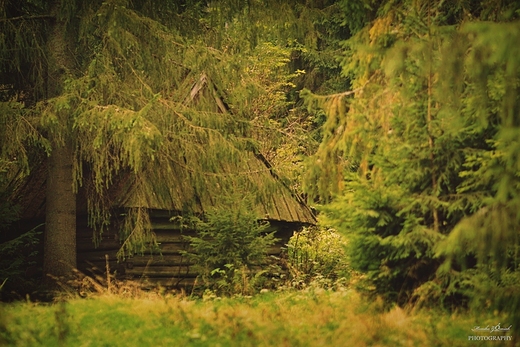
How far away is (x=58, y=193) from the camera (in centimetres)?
1404

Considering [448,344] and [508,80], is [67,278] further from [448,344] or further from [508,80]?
[508,80]

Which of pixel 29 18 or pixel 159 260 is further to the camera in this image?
pixel 159 260

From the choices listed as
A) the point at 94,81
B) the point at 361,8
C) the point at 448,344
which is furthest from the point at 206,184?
the point at 448,344

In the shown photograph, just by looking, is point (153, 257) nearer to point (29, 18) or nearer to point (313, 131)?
point (313, 131)

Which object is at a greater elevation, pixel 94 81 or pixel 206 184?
pixel 94 81

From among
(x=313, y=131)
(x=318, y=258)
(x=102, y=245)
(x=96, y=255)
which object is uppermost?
(x=313, y=131)

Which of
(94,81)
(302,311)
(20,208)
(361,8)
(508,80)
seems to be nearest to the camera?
(508,80)

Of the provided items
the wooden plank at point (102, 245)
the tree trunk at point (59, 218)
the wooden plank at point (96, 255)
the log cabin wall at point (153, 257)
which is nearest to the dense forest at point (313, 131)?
the tree trunk at point (59, 218)

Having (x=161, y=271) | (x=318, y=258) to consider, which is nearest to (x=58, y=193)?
(x=161, y=271)

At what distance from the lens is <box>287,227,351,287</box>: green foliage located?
16.0 metres

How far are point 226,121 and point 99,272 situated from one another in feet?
14.7

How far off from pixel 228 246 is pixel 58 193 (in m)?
3.68

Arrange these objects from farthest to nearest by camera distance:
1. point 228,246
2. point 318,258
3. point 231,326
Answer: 1. point 318,258
2. point 228,246
3. point 231,326

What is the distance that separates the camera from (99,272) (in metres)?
15.4
